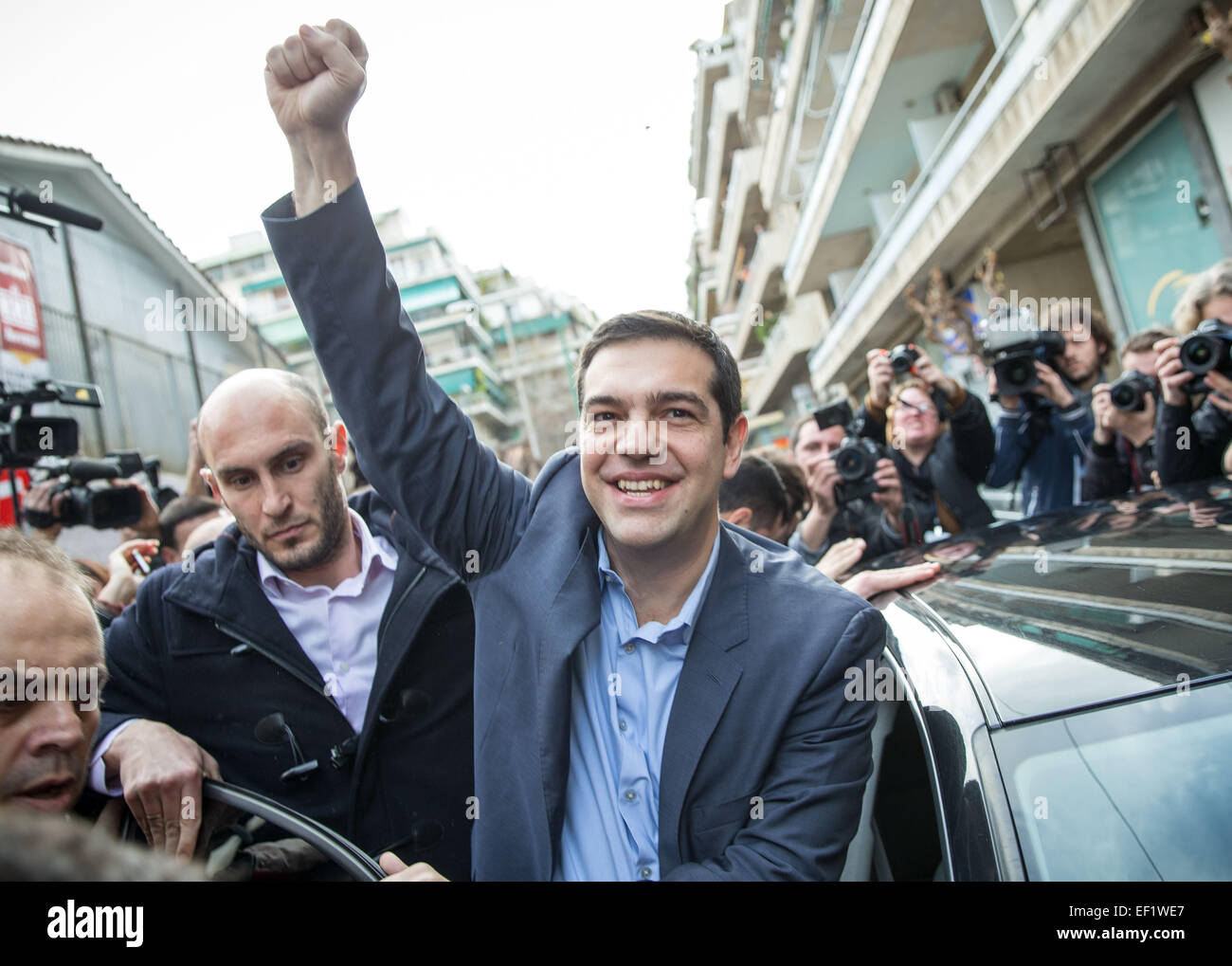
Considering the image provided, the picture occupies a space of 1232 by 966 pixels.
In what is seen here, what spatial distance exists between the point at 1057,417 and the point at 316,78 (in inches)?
138

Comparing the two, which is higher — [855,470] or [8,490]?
[8,490]

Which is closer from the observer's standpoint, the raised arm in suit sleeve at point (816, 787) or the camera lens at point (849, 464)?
the raised arm in suit sleeve at point (816, 787)

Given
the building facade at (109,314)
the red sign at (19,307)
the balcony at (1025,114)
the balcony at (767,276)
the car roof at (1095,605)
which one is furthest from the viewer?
the balcony at (767,276)

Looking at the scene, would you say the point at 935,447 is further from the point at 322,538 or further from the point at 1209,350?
the point at 322,538

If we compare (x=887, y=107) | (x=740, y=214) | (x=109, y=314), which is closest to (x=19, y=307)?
(x=109, y=314)

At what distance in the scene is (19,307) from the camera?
8844 millimetres

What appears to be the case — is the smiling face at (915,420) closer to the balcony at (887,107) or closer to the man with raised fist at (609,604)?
the man with raised fist at (609,604)

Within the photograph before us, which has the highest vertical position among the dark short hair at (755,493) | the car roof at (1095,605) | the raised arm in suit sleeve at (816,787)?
the dark short hair at (755,493)

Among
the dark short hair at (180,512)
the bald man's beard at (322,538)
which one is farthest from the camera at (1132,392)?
the dark short hair at (180,512)

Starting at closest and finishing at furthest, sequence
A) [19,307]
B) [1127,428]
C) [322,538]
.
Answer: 1. [322,538]
2. [1127,428]
3. [19,307]

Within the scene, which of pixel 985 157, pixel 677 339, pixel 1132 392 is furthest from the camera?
pixel 985 157

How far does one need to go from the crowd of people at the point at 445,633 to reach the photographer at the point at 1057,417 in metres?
1.98

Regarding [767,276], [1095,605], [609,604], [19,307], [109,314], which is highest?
[767,276]

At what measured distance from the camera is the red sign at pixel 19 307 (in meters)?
8.50
